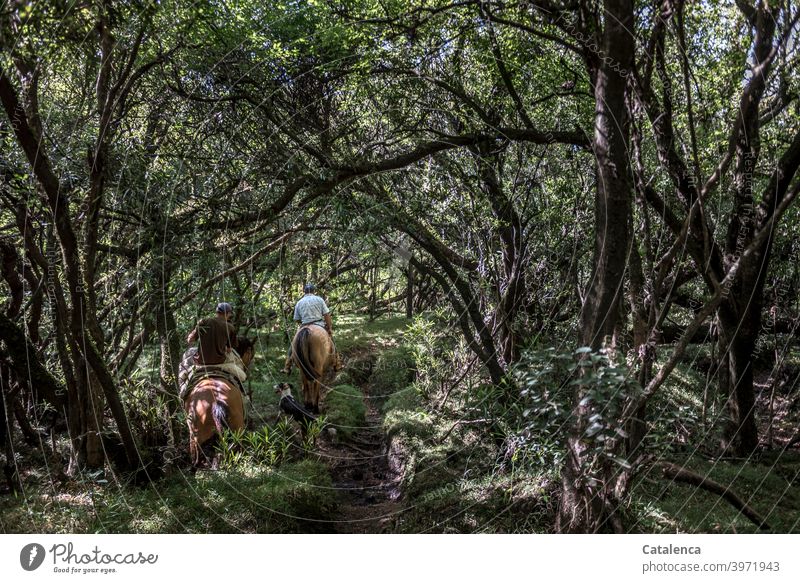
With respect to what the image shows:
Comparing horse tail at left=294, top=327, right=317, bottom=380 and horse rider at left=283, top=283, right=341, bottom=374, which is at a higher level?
horse rider at left=283, top=283, right=341, bottom=374

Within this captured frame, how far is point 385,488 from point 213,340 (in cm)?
217

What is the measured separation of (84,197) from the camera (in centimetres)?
479

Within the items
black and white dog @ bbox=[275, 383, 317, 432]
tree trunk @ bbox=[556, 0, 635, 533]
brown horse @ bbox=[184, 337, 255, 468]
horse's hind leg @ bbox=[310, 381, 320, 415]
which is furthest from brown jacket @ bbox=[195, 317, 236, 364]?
tree trunk @ bbox=[556, 0, 635, 533]

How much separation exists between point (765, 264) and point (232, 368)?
198 inches

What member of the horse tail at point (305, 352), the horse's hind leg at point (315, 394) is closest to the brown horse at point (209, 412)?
the horse tail at point (305, 352)

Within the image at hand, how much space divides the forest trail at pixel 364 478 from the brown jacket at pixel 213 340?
1.53 m

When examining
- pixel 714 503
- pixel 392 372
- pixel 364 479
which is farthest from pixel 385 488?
pixel 714 503

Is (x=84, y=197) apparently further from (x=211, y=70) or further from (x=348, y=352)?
(x=348, y=352)

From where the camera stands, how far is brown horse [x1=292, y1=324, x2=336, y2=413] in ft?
23.7

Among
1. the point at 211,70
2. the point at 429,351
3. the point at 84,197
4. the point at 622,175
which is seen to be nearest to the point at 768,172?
the point at 622,175

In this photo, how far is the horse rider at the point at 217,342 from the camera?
18.2 feet
